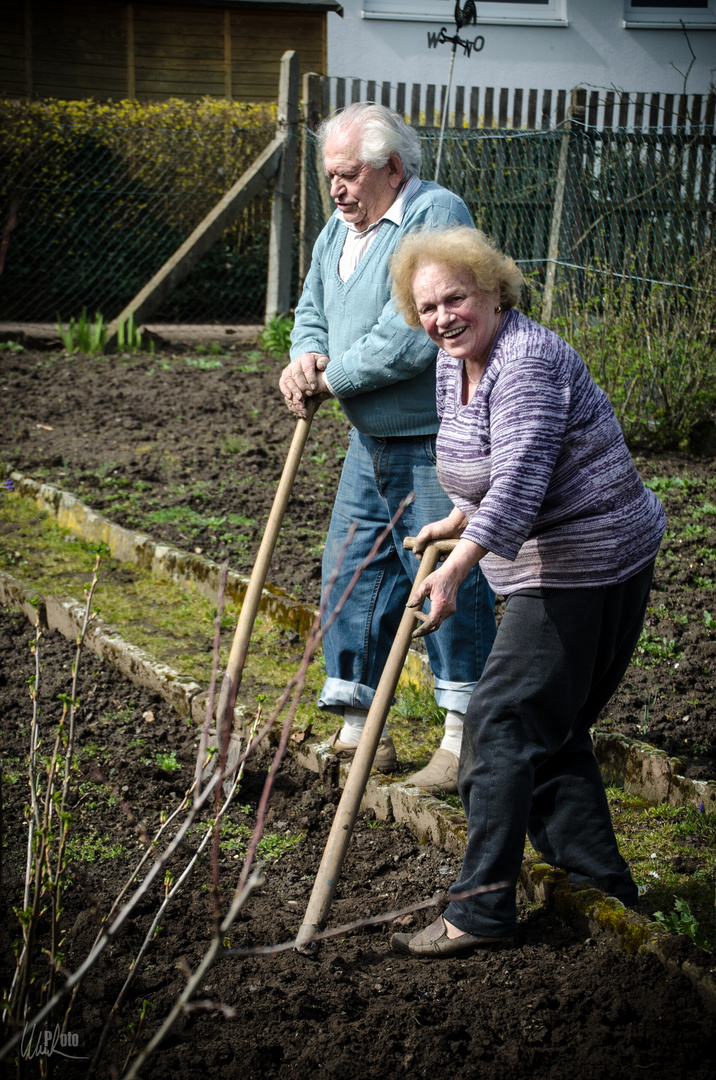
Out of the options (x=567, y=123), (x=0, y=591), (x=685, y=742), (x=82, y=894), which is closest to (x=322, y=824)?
(x=82, y=894)

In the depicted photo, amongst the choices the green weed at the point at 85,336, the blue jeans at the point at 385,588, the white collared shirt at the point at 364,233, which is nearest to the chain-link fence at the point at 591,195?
the green weed at the point at 85,336


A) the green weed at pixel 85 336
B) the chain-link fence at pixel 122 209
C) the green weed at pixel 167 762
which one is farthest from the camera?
the chain-link fence at pixel 122 209

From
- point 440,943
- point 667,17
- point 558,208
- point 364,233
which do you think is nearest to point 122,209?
point 558,208

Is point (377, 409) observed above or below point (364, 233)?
below

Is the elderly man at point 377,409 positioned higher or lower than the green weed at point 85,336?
lower

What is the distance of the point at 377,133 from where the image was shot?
120 inches

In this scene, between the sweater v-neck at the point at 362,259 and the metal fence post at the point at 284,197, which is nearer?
the sweater v-neck at the point at 362,259

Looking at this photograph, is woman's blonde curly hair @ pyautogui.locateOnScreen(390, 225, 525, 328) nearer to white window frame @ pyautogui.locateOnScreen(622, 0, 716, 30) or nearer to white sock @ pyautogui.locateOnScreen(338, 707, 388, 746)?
white sock @ pyautogui.locateOnScreen(338, 707, 388, 746)

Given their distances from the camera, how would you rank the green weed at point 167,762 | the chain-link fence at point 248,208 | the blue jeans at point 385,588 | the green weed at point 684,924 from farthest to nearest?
the chain-link fence at point 248,208 → the green weed at point 167,762 → the blue jeans at point 385,588 → the green weed at point 684,924

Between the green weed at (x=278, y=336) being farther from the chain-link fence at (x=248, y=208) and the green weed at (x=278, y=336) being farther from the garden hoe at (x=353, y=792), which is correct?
the garden hoe at (x=353, y=792)

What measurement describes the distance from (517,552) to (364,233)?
1.46 meters

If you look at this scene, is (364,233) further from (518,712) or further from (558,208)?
(558,208)

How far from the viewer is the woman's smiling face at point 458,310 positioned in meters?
2.35

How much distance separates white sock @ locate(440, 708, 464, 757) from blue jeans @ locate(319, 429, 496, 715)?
8cm
